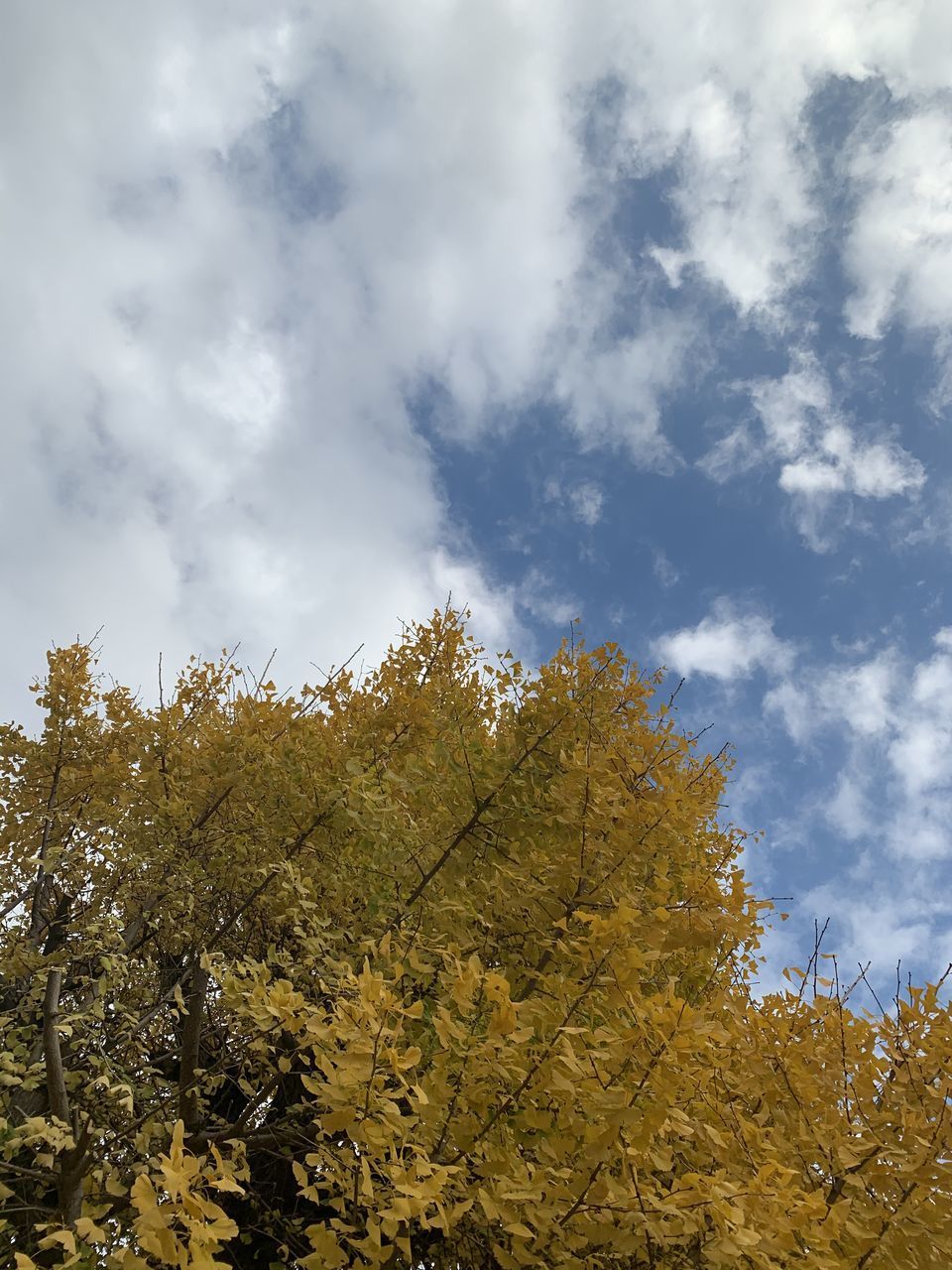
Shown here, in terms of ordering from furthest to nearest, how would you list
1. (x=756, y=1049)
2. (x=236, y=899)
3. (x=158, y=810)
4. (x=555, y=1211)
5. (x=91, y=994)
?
(x=236, y=899), (x=158, y=810), (x=91, y=994), (x=756, y=1049), (x=555, y=1211)

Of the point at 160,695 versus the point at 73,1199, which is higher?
the point at 160,695

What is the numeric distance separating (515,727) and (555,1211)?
281cm

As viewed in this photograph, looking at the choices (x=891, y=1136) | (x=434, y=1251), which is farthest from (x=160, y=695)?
(x=891, y=1136)

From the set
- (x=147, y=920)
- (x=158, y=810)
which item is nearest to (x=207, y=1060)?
(x=147, y=920)

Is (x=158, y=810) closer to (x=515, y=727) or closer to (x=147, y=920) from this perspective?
(x=147, y=920)

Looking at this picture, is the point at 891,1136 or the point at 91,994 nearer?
the point at 891,1136

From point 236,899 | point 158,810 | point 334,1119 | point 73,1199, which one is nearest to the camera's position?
point 334,1119

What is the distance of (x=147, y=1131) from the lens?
384 centimetres

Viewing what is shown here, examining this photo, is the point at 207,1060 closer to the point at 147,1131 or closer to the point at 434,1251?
the point at 147,1131

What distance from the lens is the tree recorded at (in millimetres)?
2381

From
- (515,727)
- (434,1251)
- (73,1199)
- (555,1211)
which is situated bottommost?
(73,1199)

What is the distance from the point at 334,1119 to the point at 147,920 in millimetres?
5048

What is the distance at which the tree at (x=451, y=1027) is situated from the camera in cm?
238

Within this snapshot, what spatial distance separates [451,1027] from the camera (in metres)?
2.42
